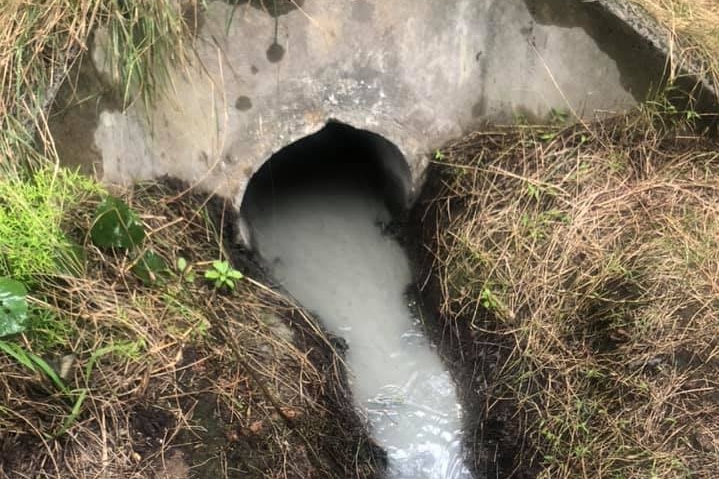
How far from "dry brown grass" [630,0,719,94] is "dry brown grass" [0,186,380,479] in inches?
92.5

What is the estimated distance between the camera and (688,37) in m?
Result: 3.20

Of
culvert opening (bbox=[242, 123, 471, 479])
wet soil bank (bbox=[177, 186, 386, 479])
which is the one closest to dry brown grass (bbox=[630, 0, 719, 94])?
culvert opening (bbox=[242, 123, 471, 479])

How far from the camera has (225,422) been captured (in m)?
2.68

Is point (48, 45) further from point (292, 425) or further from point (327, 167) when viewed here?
point (327, 167)

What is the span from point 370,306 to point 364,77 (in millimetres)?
1390

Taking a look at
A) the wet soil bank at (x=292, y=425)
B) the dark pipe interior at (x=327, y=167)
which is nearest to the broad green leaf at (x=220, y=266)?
the wet soil bank at (x=292, y=425)

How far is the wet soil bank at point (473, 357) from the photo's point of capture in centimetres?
314

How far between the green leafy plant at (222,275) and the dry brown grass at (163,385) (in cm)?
5

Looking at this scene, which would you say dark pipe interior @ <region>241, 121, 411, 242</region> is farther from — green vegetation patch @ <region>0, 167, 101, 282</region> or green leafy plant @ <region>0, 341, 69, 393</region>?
green leafy plant @ <region>0, 341, 69, 393</region>

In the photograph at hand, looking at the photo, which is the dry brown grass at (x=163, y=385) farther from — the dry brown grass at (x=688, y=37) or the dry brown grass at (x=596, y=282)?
the dry brown grass at (x=688, y=37)

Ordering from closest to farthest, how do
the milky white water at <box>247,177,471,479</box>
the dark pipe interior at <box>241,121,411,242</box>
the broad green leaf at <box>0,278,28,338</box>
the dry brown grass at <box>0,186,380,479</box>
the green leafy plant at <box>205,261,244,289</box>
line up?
the broad green leaf at <box>0,278,28,338</box>
the dry brown grass at <box>0,186,380,479</box>
the green leafy plant at <box>205,261,244,289</box>
the milky white water at <box>247,177,471,479</box>
the dark pipe interior at <box>241,121,411,242</box>

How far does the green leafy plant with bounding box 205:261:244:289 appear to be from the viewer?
309 cm

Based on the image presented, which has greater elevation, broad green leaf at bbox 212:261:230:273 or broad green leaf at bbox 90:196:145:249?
broad green leaf at bbox 90:196:145:249

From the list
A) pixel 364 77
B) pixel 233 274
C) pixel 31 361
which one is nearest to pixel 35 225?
pixel 31 361
